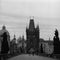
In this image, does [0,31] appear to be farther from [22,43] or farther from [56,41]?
[56,41]

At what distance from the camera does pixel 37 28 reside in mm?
152625

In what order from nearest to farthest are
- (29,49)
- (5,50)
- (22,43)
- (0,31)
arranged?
(5,50), (0,31), (29,49), (22,43)

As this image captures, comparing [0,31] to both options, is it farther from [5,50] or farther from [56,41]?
[56,41]

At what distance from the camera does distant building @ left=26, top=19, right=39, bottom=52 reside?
146 metres

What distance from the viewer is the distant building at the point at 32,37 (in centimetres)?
14625

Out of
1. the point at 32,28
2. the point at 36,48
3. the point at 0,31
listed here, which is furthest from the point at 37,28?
the point at 0,31

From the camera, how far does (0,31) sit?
137125 millimetres

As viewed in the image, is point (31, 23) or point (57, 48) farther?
point (31, 23)

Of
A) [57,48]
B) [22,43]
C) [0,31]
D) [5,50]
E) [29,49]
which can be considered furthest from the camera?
[22,43]

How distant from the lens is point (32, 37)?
5837 inches

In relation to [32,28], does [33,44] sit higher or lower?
lower

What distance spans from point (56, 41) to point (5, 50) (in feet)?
58.5


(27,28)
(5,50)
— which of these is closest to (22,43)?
(27,28)

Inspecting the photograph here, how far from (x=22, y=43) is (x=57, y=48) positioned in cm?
11966
